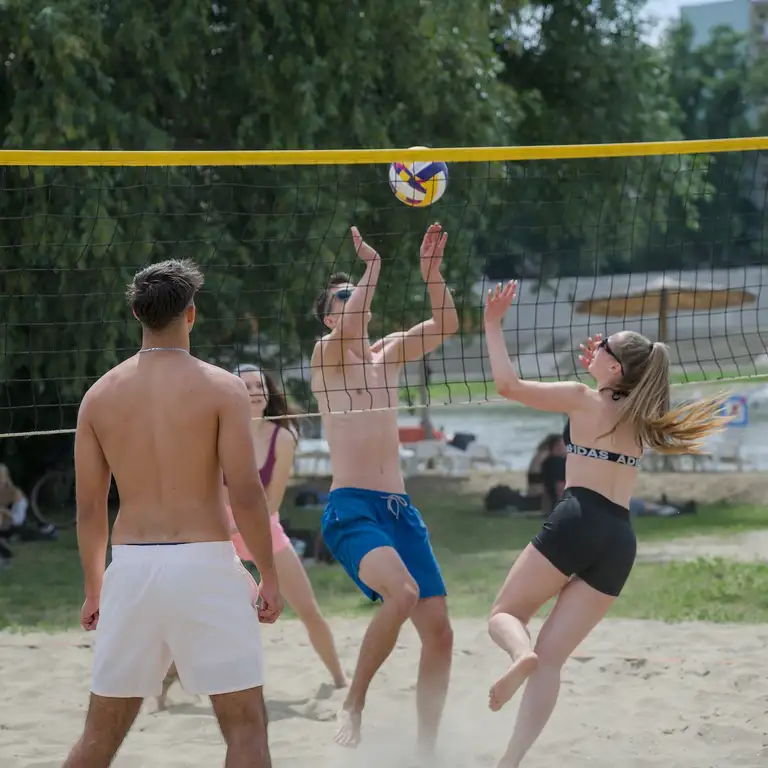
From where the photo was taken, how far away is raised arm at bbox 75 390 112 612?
3508 mm

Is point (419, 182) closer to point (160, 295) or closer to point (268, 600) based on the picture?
point (160, 295)

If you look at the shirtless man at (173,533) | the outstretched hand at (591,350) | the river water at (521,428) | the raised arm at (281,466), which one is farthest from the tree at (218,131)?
the river water at (521,428)

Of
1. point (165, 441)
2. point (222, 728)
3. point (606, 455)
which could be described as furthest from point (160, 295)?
point (606, 455)

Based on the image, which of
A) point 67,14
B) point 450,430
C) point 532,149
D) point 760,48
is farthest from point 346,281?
point 760,48

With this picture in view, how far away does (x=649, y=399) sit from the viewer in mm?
4371

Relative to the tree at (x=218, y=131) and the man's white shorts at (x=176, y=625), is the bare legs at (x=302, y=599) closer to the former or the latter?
Answer: the man's white shorts at (x=176, y=625)

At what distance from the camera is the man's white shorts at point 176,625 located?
11.0 ft

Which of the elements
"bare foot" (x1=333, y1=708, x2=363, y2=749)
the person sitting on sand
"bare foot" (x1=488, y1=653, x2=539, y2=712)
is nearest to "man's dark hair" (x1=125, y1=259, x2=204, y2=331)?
"bare foot" (x1=488, y1=653, x2=539, y2=712)

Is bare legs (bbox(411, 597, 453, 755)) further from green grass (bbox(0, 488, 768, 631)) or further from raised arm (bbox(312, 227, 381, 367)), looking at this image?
green grass (bbox(0, 488, 768, 631))

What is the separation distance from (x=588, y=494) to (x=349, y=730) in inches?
53.7

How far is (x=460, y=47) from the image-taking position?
39.8ft

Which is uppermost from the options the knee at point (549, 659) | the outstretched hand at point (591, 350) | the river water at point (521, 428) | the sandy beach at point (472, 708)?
the outstretched hand at point (591, 350)

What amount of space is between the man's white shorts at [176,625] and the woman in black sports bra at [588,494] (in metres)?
1.25

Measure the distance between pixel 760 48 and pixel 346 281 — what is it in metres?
54.1
